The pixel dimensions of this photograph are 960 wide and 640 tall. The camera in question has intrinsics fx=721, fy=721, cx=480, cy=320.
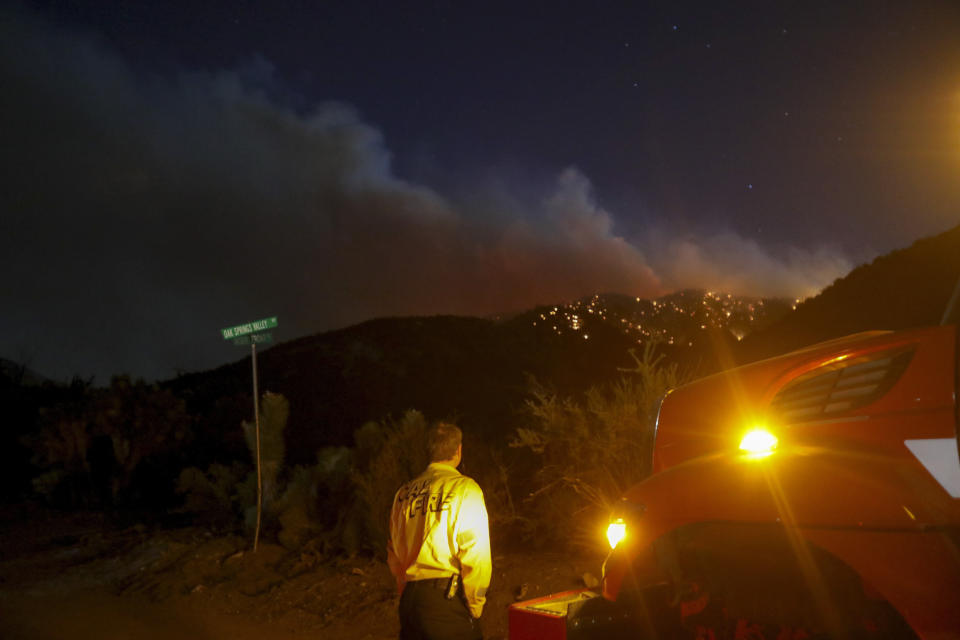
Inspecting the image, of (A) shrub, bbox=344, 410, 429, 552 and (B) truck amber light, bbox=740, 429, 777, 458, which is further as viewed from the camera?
(A) shrub, bbox=344, 410, 429, 552

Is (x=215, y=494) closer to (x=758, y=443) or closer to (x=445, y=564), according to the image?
(x=445, y=564)

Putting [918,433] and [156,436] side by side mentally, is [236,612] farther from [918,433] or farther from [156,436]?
[156,436]

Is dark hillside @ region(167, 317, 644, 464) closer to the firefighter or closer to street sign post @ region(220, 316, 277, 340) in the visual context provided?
street sign post @ region(220, 316, 277, 340)

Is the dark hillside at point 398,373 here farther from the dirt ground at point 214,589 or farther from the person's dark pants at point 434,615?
the person's dark pants at point 434,615

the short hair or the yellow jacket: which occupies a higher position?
the short hair

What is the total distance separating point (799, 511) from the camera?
230 centimetres

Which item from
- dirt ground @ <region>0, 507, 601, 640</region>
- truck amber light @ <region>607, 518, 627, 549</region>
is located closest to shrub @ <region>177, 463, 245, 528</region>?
dirt ground @ <region>0, 507, 601, 640</region>

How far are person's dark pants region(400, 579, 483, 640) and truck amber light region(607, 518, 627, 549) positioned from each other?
1122 millimetres

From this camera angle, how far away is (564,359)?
4131 centimetres

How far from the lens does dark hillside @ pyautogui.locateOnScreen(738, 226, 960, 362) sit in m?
17.0

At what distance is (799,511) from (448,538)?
2097 mm

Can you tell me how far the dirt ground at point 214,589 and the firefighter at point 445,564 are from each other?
3.05m

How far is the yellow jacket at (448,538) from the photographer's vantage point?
12.8 feet

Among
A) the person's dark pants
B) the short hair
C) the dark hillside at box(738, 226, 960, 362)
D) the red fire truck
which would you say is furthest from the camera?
the dark hillside at box(738, 226, 960, 362)
